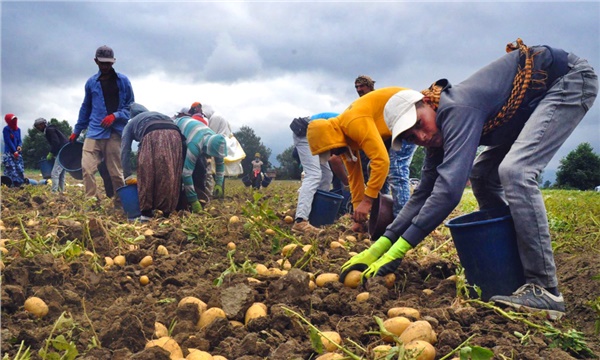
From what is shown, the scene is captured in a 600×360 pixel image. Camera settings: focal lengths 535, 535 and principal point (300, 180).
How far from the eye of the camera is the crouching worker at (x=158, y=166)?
208 inches

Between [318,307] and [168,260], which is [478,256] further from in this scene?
[168,260]

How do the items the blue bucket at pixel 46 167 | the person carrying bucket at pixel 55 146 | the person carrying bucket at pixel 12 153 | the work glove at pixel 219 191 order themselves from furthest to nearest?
1. the blue bucket at pixel 46 167
2. the person carrying bucket at pixel 12 153
3. the person carrying bucket at pixel 55 146
4. the work glove at pixel 219 191

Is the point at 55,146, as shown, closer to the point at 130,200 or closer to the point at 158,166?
the point at 130,200

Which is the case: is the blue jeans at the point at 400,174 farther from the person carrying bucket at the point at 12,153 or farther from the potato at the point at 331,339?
the person carrying bucket at the point at 12,153

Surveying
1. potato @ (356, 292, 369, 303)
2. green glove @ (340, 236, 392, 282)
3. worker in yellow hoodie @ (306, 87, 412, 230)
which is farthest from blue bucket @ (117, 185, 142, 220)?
potato @ (356, 292, 369, 303)

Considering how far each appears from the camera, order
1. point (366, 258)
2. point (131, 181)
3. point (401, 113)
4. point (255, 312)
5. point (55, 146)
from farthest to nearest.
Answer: point (55, 146), point (131, 181), point (366, 258), point (401, 113), point (255, 312)

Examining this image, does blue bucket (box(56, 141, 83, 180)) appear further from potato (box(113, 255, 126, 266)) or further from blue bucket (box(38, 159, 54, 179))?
potato (box(113, 255, 126, 266))

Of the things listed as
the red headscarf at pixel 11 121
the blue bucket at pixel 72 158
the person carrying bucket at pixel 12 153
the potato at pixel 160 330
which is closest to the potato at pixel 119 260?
the potato at pixel 160 330

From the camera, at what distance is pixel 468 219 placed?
9.56ft

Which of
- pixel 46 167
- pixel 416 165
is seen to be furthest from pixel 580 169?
pixel 46 167

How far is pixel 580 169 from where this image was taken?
93.0ft

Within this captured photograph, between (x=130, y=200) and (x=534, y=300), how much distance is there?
4189 millimetres

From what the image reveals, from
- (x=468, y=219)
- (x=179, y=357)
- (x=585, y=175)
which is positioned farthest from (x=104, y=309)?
(x=585, y=175)

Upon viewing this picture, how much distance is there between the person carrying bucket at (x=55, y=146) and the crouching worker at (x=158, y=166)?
12.1ft
